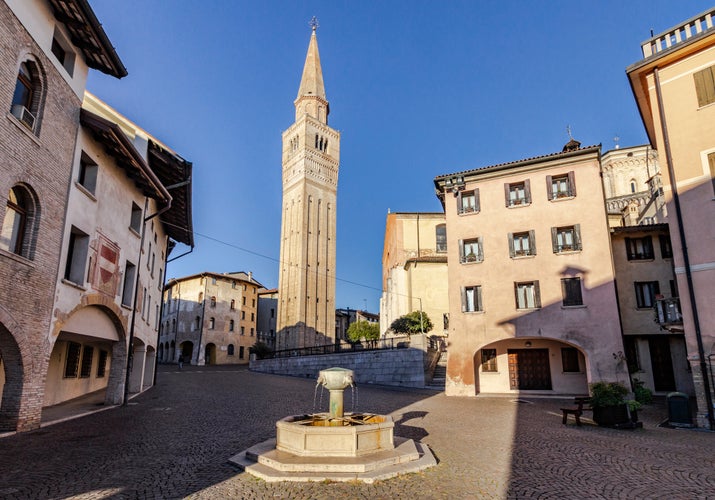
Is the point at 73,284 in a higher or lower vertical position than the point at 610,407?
higher

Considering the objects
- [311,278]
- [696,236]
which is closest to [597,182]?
[696,236]

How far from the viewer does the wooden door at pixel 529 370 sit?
23156mm

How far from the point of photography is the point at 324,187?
75.6 meters

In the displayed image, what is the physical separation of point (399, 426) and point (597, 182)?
656 inches

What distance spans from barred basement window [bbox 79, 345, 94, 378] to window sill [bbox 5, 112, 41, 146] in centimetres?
1200

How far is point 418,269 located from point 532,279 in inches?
620

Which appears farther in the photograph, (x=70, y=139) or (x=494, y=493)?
(x=70, y=139)

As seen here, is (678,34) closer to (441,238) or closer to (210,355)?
(441,238)

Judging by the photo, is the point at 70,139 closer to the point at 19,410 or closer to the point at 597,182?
the point at 19,410

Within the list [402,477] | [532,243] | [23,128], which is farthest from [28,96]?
[532,243]

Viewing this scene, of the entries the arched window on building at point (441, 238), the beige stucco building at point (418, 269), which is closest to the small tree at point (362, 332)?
the beige stucco building at point (418, 269)

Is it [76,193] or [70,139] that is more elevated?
[70,139]

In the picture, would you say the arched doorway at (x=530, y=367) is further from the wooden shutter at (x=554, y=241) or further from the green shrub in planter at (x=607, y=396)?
the green shrub in planter at (x=607, y=396)

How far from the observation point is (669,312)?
1517 centimetres
